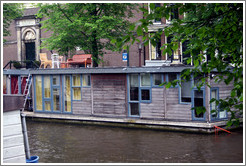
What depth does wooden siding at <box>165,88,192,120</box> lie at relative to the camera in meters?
14.5

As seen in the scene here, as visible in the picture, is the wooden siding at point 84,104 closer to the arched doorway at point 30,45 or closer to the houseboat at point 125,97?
the houseboat at point 125,97

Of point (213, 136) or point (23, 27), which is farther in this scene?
point (23, 27)

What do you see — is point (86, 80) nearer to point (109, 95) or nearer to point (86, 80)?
point (86, 80)

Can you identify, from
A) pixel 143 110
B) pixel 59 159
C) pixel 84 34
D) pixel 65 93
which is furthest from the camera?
pixel 84 34

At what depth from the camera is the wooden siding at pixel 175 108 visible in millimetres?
14477

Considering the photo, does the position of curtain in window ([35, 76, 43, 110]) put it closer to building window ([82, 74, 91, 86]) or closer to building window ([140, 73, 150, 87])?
building window ([82, 74, 91, 86])

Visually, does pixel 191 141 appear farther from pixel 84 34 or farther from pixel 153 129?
pixel 84 34

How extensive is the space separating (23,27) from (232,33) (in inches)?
1133

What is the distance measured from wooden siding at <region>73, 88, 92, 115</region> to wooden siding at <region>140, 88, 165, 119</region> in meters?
2.79

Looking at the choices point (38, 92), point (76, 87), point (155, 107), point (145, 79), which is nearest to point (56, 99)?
point (38, 92)

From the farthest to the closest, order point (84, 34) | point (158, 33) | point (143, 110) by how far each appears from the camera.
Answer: point (84, 34) → point (143, 110) → point (158, 33)

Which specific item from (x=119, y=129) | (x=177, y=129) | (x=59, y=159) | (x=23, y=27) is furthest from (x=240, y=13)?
(x=23, y=27)

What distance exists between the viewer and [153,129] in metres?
15.0

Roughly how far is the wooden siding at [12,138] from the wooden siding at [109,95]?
10.6 metres
